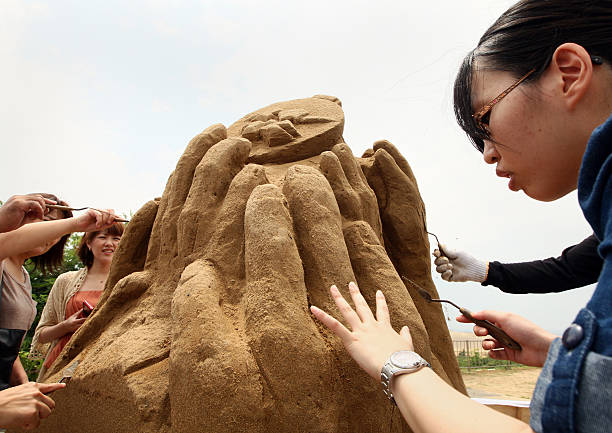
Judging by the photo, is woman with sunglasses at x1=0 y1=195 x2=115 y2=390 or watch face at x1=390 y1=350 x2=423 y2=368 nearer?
watch face at x1=390 y1=350 x2=423 y2=368

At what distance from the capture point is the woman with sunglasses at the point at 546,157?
29.3 inches

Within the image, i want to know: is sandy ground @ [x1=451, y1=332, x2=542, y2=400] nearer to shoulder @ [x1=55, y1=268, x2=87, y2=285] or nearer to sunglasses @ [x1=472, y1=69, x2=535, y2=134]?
shoulder @ [x1=55, y1=268, x2=87, y2=285]

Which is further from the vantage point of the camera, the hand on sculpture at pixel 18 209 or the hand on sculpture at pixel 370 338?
the hand on sculpture at pixel 18 209

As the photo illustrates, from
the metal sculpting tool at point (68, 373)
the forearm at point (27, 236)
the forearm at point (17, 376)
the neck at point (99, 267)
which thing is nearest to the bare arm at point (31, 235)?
the forearm at point (27, 236)

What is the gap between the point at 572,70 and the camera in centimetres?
105

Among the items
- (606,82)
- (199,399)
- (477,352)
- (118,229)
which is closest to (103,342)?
(199,399)

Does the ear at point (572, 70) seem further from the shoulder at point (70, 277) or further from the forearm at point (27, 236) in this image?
the shoulder at point (70, 277)

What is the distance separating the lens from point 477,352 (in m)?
14.0

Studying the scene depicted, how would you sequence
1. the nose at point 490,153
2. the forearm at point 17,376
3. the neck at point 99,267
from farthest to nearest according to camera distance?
the neck at point 99,267 → the forearm at point 17,376 → the nose at point 490,153

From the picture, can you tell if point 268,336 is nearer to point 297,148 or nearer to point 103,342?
point 103,342

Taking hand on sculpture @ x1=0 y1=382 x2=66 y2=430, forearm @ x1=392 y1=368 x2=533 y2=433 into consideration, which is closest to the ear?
forearm @ x1=392 y1=368 x2=533 y2=433

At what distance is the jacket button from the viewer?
0.75 metres

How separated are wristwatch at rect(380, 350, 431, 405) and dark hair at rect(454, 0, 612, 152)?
70 cm

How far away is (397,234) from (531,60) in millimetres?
2128
